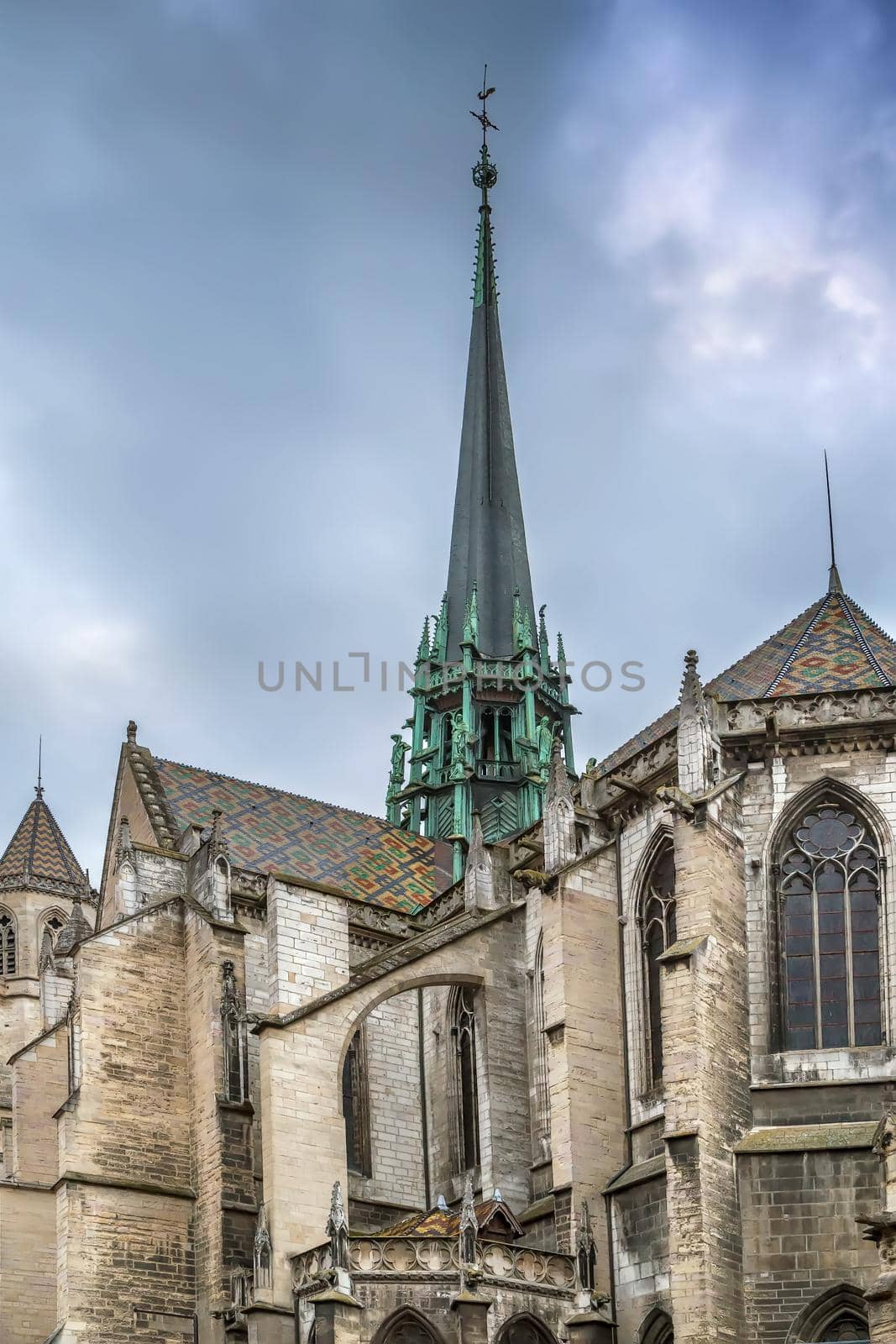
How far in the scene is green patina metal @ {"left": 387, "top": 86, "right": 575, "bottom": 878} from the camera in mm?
44812

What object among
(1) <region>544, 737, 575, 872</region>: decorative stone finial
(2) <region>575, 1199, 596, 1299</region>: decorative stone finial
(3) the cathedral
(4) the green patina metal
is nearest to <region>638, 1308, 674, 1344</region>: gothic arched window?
(3) the cathedral

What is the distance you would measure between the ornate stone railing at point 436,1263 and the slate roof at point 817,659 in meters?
7.35

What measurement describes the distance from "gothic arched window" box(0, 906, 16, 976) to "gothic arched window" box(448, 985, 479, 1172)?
61.9 ft

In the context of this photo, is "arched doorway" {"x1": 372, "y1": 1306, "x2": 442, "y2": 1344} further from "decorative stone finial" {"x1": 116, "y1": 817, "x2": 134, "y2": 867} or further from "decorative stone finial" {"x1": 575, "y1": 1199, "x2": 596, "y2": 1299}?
"decorative stone finial" {"x1": 116, "y1": 817, "x2": 134, "y2": 867}

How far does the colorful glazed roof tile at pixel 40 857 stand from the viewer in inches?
2008

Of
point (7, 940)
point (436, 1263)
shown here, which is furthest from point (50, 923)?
point (436, 1263)

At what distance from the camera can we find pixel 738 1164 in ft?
85.9

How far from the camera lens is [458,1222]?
27.6m

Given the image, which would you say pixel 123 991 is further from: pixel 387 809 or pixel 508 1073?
pixel 387 809

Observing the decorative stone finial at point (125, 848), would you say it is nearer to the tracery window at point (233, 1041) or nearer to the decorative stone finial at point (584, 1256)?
the tracery window at point (233, 1041)

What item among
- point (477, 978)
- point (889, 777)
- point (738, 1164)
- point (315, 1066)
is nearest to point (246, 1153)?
point (315, 1066)

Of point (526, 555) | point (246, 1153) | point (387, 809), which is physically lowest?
point (246, 1153)

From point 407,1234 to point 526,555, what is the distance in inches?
1004

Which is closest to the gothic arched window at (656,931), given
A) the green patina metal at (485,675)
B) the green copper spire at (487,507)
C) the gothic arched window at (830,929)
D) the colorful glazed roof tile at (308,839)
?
the gothic arched window at (830,929)
